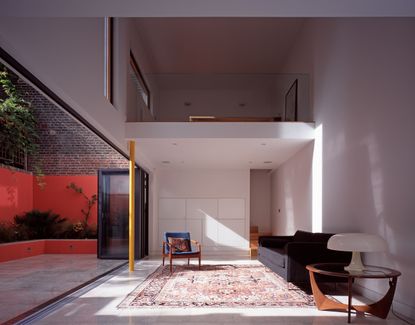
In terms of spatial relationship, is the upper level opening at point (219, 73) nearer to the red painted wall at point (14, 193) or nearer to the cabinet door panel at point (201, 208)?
the cabinet door panel at point (201, 208)

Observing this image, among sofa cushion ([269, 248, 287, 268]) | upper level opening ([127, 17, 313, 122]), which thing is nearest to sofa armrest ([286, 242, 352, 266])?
sofa cushion ([269, 248, 287, 268])

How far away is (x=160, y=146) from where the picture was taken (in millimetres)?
9125

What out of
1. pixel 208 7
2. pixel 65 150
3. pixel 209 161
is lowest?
pixel 209 161

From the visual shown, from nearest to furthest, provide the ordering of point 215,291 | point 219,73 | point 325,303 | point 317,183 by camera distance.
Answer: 1. point 325,303
2. point 215,291
3. point 317,183
4. point 219,73

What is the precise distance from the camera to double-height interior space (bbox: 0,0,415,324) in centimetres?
452

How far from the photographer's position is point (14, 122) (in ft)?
34.9

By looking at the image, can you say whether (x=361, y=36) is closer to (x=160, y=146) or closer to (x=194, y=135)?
(x=194, y=135)

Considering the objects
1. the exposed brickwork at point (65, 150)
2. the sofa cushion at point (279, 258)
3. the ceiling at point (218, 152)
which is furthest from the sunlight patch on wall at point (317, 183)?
the exposed brickwork at point (65, 150)

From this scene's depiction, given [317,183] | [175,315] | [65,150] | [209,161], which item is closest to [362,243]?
[175,315]

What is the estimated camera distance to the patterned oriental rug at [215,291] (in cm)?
528

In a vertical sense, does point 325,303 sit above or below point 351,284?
below

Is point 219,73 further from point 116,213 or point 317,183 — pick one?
point 116,213

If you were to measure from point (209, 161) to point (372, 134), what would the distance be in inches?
238

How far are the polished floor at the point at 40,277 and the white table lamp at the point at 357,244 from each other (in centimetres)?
348
